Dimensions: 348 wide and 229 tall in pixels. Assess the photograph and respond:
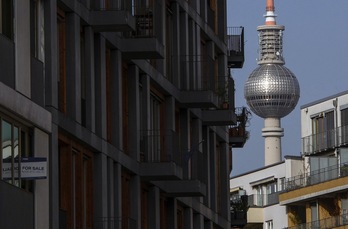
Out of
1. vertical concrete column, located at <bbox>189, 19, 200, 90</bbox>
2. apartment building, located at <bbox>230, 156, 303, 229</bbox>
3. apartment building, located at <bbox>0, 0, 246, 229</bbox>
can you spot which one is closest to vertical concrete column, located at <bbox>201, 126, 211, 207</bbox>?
apartment building, located at <bbox>0, 0, 246, 229</bbox>

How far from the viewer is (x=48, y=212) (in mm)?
39906

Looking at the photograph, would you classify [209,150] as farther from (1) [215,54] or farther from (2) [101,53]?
(2) [101,53]

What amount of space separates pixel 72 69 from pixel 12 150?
6.33 meters

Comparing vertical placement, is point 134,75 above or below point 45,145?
above

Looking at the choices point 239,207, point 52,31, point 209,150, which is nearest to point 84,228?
point 52,31

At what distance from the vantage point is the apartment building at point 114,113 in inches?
1497

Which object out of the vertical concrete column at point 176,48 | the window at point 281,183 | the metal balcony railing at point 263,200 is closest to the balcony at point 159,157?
the vertical concrete column at point 176,48

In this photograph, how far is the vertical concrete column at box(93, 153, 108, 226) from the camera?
45219mm

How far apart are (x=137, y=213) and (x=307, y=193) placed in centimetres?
5416

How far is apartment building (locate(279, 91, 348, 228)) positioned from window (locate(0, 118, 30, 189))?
204 ft

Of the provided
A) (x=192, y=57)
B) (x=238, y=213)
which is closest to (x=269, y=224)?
(x=238, y=213)

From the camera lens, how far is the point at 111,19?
4466cm

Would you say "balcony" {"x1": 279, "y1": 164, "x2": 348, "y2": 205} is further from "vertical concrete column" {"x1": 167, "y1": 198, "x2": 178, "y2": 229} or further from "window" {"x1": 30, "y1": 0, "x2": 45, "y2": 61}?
"window" {"x1": 30, "y1": 0, "x2": 45, "y2": 61}

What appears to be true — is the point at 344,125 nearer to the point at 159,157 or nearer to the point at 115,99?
the point at 159,157
